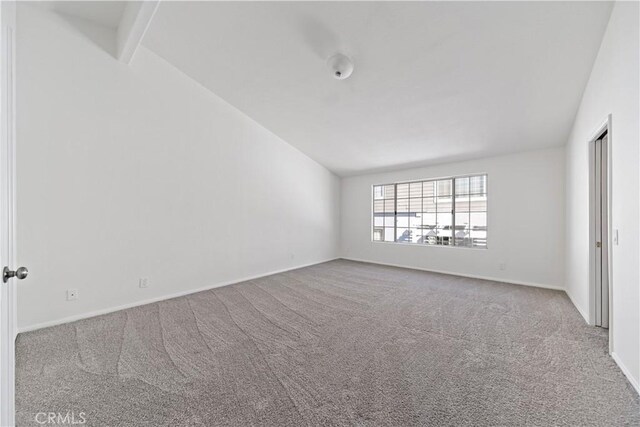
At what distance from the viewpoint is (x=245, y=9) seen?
2.52 m

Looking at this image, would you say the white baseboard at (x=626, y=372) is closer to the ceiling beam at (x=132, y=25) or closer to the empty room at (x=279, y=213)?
the empty room at (x=279, y=213)

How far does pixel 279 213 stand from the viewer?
5.05 meters

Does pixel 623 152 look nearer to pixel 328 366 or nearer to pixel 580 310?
pixel 580 310

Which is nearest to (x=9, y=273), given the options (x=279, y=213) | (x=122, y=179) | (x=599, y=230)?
(x=122, y=179)

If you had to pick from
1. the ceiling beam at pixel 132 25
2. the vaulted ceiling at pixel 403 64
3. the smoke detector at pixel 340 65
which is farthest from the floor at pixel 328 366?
the ceiling beam at pixel 132 25

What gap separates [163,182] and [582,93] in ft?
16.4

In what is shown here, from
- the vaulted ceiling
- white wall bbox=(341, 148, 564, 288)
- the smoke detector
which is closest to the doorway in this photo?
the vaulted ceiling

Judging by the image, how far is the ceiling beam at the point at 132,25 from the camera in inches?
97.0

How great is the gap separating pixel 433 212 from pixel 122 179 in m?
5.15

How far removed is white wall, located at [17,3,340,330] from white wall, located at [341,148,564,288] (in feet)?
11.1

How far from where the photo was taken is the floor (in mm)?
1493

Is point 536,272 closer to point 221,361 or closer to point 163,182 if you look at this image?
point 221,361

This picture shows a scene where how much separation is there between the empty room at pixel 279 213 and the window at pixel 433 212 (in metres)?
0.05

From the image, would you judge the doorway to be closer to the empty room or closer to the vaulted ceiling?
the empty room
